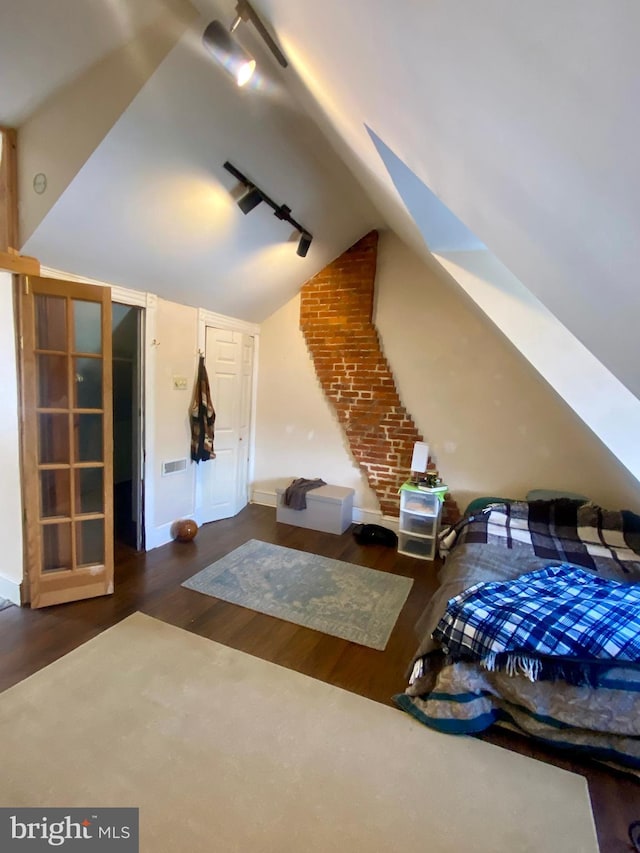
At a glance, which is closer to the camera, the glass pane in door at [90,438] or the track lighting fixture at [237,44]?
the track lighting fixture at [237,44]

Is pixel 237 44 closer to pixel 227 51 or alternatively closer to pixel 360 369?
pixel 227 51

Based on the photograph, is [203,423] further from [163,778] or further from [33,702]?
[163,778]

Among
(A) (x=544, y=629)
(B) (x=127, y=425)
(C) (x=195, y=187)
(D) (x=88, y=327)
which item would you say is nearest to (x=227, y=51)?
(C) (x=195, y=187)

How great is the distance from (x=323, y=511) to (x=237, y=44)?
3501 mm

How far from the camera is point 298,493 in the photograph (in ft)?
13.6

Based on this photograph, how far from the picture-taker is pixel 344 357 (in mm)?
4305

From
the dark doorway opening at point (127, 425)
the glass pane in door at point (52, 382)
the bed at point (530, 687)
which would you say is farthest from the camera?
the dark doorway opening at point (127, 425)

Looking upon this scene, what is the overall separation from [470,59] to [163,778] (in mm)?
2295

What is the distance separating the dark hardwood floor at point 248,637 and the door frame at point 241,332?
0.75 metres

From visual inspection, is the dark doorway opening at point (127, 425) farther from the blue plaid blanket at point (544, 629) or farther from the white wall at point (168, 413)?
the blue plaid blanket at point (544, 629)

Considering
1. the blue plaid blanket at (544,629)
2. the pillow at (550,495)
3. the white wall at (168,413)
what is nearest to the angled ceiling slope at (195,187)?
the white wall at (168,413)

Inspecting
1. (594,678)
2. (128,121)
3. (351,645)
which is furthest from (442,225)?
(351,645)

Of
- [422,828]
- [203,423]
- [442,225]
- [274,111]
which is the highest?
[274,111]

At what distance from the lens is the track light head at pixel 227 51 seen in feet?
5.26
